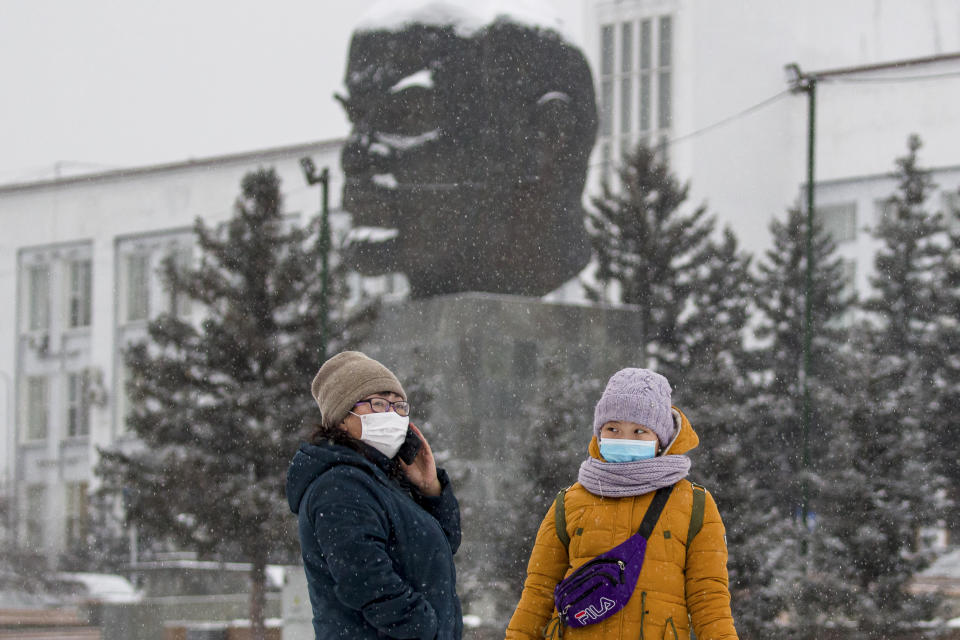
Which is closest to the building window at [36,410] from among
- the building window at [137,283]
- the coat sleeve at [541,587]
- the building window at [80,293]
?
the building window at [80,293]

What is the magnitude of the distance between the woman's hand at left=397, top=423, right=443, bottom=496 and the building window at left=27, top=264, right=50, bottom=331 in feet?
49.7

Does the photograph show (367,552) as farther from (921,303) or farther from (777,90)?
(777,90)

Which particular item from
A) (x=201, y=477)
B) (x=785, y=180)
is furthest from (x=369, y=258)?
(x=785, y=180)

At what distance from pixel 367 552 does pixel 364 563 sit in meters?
0.02

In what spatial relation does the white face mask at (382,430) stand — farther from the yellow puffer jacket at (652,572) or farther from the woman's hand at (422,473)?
the yellow puffer jacket at (652,572)

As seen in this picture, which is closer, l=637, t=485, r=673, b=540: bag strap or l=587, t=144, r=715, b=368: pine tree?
l=637, t=485, r=673, b=540: bag strap

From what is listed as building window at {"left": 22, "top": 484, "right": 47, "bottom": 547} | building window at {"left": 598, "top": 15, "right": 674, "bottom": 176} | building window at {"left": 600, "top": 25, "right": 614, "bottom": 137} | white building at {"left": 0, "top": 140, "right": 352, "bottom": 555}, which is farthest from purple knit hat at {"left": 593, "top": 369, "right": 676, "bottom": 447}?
building window at {"left": 600, "top": 25, "right": 614, "bottom": 137}

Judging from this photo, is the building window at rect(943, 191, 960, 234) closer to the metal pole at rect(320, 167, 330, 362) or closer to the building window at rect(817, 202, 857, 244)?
the building window at rect(817, 202, 857, 244)

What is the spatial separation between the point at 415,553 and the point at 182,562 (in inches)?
494

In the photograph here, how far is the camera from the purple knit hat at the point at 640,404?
3.28 m

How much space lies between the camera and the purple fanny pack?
3111mm

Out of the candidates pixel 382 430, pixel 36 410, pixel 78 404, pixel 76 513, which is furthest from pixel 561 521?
pixel 36 410

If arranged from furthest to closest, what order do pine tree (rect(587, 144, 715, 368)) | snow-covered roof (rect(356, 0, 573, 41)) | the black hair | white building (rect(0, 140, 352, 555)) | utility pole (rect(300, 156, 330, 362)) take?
pine tree (rect(587, 144, 715, 368)), white building (rect(0, 140, 352, 555)), utility pole (rect(300, 156, 330, 362)), snow-covered roof (rect(356, 0, 573, 41)), the black hair

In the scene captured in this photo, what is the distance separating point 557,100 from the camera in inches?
398
